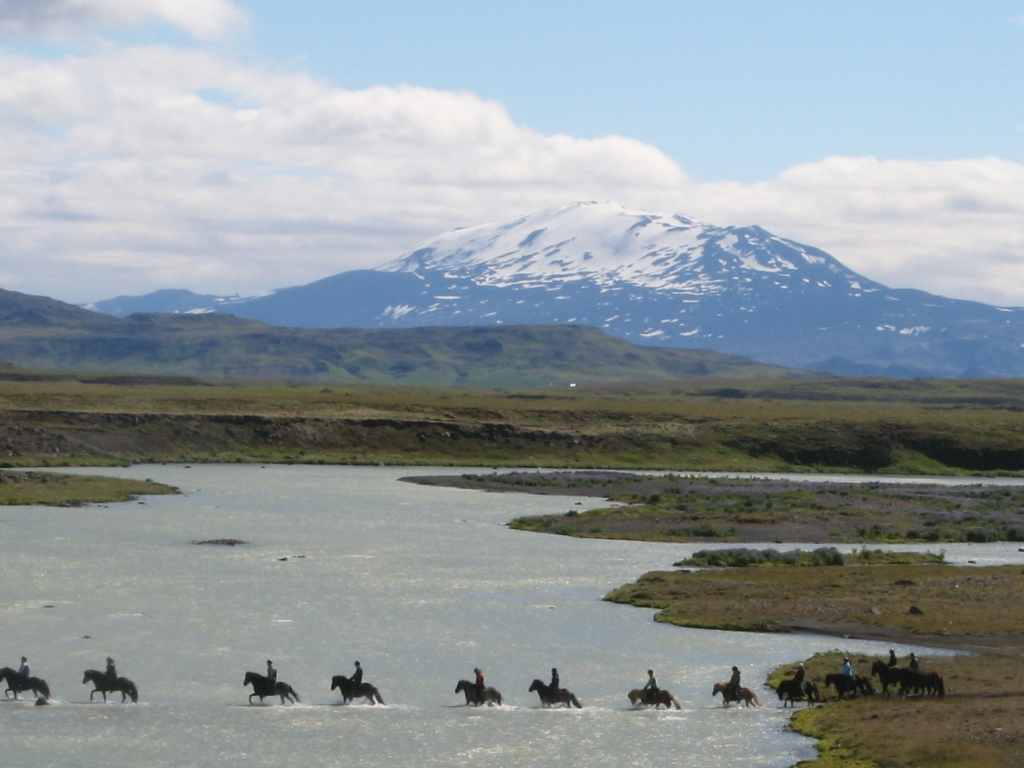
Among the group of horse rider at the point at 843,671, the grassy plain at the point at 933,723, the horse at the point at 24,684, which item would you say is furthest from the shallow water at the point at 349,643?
the grassy plain at the point at 933,723

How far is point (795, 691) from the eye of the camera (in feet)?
123

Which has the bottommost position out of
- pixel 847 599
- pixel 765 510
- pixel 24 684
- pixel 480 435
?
pixel 24 684

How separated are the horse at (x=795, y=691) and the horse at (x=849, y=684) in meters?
0.71

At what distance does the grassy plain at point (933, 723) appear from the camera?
31.5 meters

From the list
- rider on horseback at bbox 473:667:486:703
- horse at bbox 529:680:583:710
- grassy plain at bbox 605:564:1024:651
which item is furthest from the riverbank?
rider on horseback at bbox 473:667:486:703

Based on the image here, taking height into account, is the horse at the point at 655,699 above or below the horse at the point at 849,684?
below

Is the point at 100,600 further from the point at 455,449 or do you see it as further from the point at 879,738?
the point at 455,449

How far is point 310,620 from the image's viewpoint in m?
47.2

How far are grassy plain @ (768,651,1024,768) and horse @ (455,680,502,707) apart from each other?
8.09 m

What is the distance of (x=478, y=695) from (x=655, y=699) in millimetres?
4884

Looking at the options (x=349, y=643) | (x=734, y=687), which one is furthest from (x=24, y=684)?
(x=734, y=687)

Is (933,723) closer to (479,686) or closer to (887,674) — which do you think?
(887,674)

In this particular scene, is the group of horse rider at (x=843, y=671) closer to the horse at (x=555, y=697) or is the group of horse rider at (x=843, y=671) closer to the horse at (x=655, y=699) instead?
the horse at (x=655, y=699)

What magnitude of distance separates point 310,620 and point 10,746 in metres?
16.0
